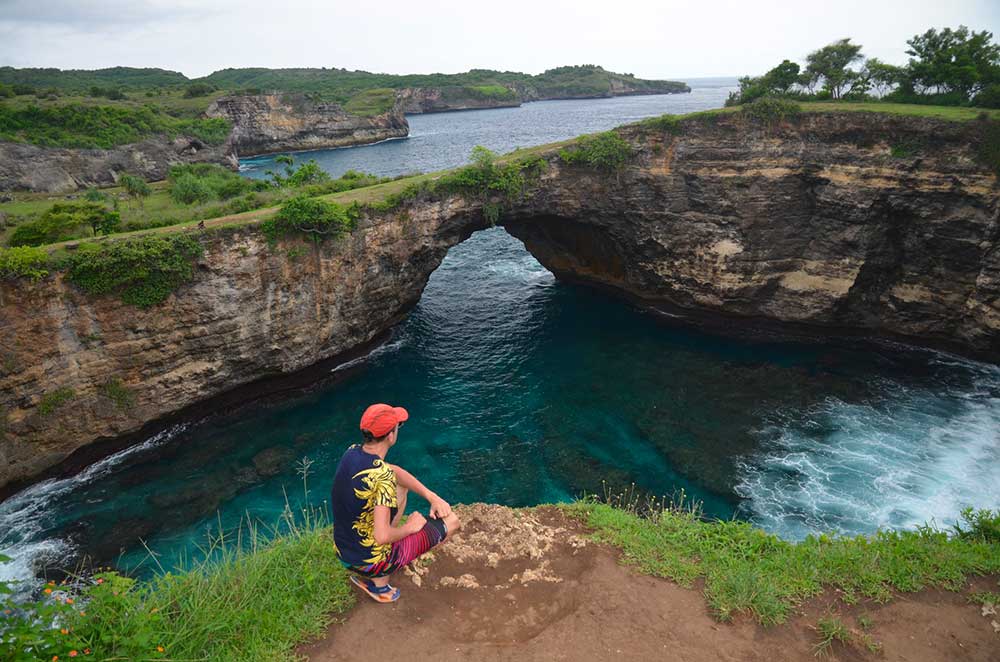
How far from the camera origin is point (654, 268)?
29641mm

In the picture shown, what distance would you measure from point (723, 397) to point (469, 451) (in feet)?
38.0

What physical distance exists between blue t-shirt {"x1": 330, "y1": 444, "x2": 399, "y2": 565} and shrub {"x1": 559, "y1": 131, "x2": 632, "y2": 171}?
2428 centimetres

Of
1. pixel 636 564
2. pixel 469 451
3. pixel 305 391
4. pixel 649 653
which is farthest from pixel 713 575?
pixel 305 391

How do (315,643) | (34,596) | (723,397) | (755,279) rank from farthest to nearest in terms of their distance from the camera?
1. (755,279)
2. (723,397)
3. (34,596)
4. (315,643)

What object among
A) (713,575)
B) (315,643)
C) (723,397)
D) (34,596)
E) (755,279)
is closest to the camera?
(315,643)

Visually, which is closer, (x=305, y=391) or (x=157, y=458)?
(x=157, y=458)

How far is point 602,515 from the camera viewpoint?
9258 millimetres

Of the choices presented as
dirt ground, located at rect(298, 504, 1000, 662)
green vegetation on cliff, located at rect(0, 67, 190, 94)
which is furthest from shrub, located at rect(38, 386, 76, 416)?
green vegetation on cliff, located at rect(0, 67, 190, 94)

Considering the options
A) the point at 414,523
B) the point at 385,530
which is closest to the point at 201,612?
the point at 385,530

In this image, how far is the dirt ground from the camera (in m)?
6.35

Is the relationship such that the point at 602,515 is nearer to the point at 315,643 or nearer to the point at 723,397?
the point at 315,643

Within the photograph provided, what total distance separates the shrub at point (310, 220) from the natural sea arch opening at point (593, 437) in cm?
741

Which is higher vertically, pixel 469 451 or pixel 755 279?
pixel 755 279

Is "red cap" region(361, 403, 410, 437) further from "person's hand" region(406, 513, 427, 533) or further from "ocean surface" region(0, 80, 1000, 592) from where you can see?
"ocean surface" region(0, 80, 1000, 592)
